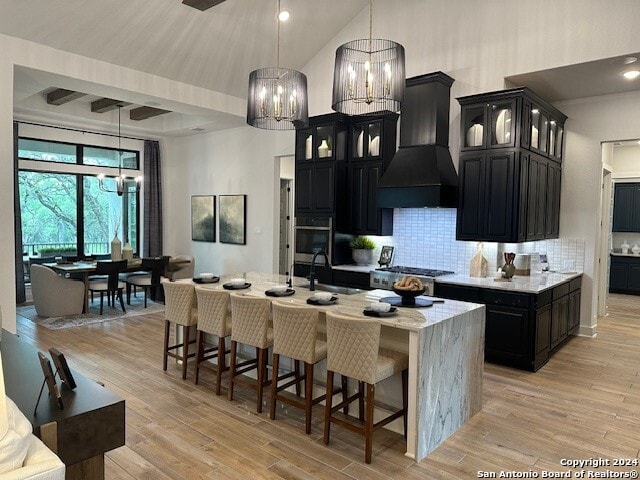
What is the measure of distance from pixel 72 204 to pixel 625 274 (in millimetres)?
11422

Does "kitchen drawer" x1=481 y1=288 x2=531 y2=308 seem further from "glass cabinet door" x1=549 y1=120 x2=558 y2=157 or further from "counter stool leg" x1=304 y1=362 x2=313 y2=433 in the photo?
"counter stool leg" x1=304 y1=362 x2=313 y2=433

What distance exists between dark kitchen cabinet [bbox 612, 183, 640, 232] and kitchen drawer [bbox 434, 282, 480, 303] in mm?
6625

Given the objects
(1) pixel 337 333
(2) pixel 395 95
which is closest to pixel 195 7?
(2) pixel 395 95

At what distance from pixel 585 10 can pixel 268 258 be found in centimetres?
575

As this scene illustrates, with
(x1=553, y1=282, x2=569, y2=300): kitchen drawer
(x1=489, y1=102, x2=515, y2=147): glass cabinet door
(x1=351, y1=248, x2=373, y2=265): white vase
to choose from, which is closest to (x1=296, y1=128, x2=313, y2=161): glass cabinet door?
(x1=351, y1=248, x2=373, y2=265): white vase

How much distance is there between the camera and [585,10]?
466cm

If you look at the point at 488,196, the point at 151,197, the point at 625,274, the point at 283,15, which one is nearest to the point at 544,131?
the point at 488,196

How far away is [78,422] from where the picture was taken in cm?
174

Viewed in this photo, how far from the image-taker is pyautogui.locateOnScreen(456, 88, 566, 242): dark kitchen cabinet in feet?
15.9

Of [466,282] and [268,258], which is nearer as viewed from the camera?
[466,282]

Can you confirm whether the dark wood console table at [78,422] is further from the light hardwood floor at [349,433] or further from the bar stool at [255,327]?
the bar stool at [255,327]

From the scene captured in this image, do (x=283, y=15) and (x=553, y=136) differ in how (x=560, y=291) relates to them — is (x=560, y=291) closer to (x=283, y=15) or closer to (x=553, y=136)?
(x=553, y=136)

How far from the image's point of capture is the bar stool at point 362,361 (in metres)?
2.87

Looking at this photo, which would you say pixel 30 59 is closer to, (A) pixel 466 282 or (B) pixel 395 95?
(B) pixel 395 95
